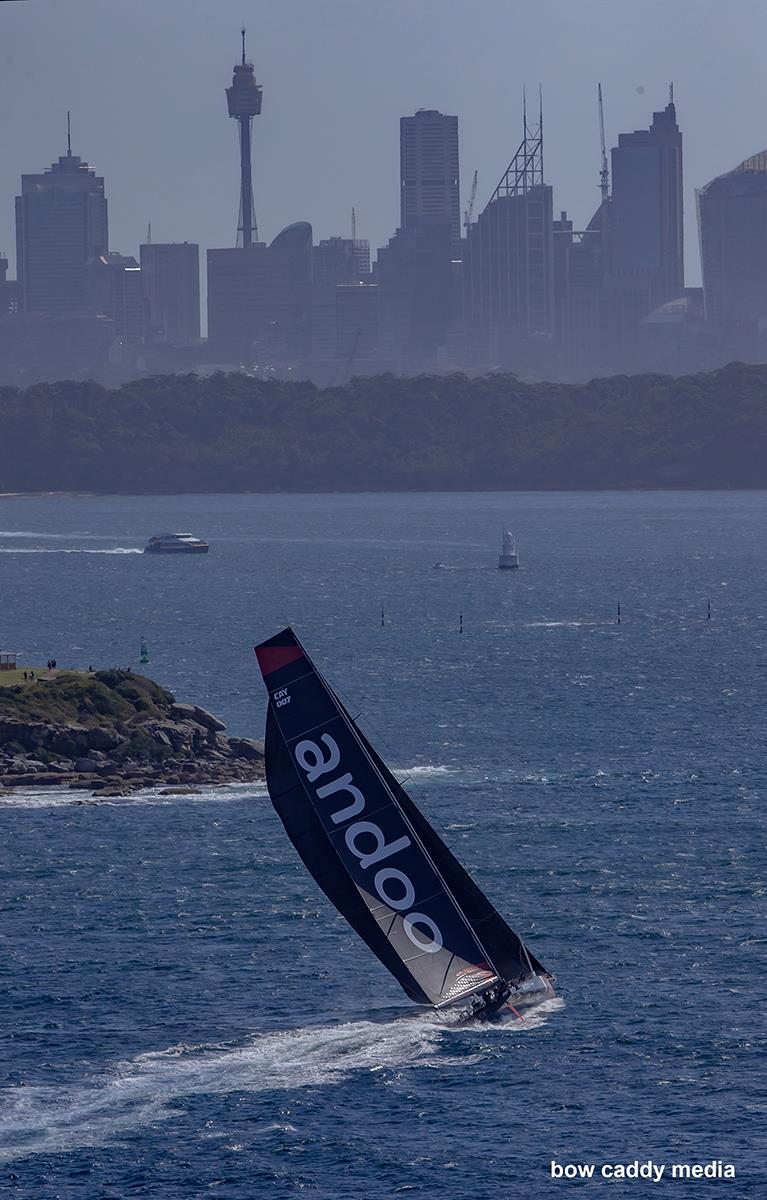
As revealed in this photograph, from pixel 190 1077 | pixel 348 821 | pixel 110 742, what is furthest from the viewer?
pixel 110 742

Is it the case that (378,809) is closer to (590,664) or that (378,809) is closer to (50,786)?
(50,786)

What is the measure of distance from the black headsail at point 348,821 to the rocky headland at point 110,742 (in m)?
32.9

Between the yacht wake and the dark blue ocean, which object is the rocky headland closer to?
the dark blue ocean

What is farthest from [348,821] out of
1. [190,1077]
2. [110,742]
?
[110,742]

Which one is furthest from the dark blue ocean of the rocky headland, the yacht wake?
the rocky headland

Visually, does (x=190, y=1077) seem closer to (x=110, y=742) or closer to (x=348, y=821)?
(x=348, y=821)

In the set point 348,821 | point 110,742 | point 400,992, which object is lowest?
point 400,992

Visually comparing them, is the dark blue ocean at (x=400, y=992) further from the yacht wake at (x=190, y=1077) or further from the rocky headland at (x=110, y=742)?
the rocky headland at (x=110, y=742)

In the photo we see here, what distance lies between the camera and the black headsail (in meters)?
49.5

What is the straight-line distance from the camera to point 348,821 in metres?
49.6

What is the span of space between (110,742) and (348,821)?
124ft

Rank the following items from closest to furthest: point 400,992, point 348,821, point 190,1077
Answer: point 348,821
point 190,1077
point 400,992

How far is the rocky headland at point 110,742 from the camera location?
276 ft

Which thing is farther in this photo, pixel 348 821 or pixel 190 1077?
pixel 190 1077
